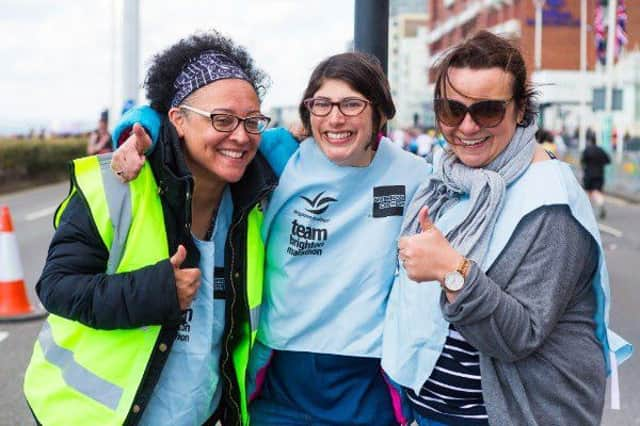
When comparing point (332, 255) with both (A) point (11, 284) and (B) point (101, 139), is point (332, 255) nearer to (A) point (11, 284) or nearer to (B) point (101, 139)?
(A) point (11, 284)

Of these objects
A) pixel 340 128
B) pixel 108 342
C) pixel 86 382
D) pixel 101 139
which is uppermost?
pixel 101 139

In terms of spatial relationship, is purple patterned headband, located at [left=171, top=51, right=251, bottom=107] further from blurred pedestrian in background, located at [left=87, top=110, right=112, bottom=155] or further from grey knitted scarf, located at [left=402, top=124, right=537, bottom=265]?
blurred pedestrian in background, located at [left=87, top=110, right=112, bottom=155]

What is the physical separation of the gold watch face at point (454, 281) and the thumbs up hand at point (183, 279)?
0.69 meters

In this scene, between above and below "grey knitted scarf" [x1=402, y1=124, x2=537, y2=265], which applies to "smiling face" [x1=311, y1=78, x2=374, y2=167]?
above

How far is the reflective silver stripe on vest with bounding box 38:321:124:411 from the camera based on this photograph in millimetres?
2207

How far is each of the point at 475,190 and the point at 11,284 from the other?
6.58 m

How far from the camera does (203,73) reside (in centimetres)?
240

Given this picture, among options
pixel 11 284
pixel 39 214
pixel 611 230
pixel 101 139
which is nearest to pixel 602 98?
pixel 611 230

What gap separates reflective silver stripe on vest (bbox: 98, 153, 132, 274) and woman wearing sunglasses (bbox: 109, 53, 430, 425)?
0.59 m

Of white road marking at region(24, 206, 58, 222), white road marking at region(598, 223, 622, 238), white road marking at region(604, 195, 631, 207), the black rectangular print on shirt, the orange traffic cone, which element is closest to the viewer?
the black rectangular print on shirt

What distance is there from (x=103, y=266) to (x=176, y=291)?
0.73 feet

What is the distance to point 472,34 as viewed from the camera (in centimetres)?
232

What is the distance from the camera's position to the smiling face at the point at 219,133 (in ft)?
7.75

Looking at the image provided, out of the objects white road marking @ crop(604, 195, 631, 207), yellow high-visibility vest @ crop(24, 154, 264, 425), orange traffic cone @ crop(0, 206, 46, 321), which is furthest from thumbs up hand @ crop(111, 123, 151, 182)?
white road marking @ crop(604, 195, 631, 207)
